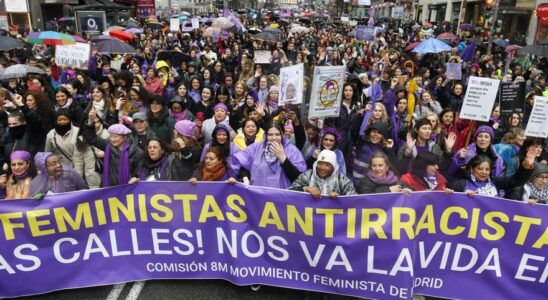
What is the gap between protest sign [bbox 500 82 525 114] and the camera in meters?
5.63

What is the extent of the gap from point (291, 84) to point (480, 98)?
2.26 meters

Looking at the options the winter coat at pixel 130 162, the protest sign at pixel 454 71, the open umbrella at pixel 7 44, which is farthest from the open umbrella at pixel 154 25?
the winter coat at pixel 130 162

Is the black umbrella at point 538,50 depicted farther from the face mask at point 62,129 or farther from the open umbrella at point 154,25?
the open umbrella at point 154,25

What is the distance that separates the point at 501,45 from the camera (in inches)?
669

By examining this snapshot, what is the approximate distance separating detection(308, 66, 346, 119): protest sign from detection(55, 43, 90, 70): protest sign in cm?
550

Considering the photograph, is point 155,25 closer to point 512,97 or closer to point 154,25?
point 154,25

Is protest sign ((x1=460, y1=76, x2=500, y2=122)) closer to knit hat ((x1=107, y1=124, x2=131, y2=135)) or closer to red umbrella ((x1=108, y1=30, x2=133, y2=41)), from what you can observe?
knit hat ((x1=107, y1=124, x2=131, y2=135))

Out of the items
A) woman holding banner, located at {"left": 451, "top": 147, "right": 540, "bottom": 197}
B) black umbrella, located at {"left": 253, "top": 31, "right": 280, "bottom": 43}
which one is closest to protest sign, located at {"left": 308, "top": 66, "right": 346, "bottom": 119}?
woman holding banner, located at {"left": 451, "top": 147, "right": 540, "bottom": 197}

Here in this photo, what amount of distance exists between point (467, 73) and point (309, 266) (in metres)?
9.74

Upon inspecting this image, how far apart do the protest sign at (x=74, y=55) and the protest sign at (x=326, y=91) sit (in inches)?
216

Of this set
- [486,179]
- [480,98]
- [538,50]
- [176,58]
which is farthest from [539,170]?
[538,50]

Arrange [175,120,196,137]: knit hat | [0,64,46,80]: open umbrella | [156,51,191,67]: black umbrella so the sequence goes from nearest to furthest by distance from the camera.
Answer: [175,120,196,137]: knit hat, [0,64,46,80]: open umbrella, [156,51,191,67]: black umbrella

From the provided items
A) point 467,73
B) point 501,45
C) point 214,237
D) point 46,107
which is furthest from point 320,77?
point 501,45

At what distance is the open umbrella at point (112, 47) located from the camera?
10938 millimetres
